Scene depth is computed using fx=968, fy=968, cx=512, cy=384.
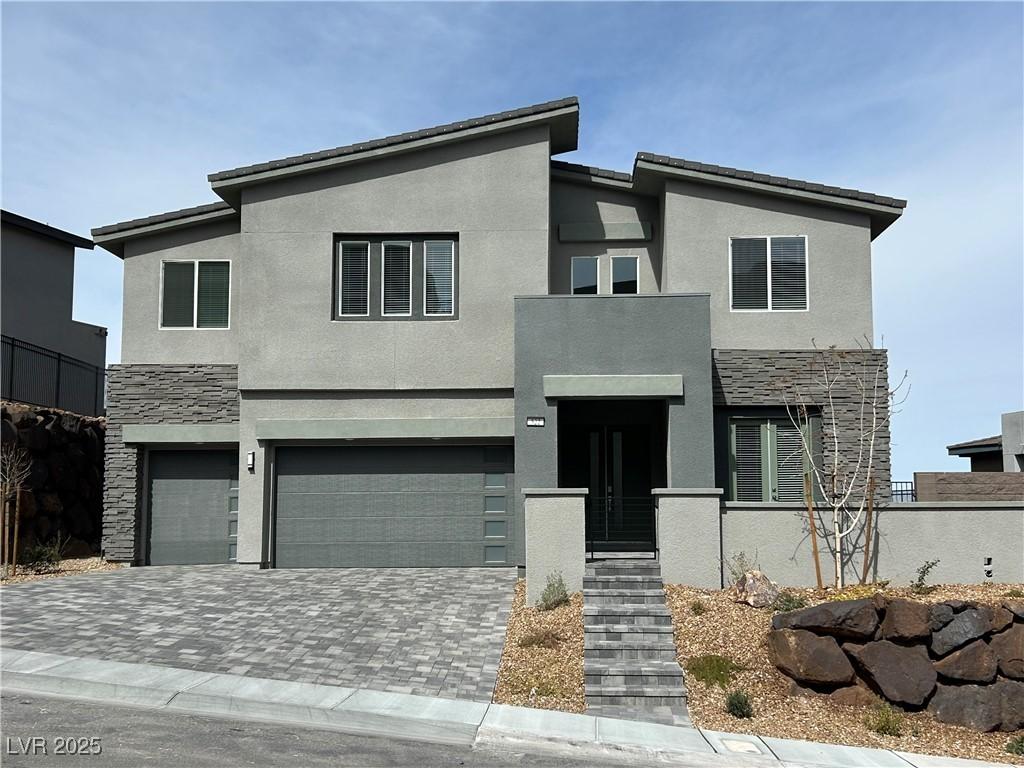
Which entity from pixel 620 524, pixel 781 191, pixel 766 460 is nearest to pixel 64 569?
pixel 620 524

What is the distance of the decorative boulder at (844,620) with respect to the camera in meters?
12.3

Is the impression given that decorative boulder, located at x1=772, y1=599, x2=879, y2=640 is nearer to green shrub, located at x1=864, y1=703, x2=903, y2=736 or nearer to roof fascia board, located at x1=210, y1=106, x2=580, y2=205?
green shrub, located at x1=864, y1=703, x2=903, y2=736

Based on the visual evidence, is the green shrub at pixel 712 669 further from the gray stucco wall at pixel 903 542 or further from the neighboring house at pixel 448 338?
the neighboring house at pixel 448 338

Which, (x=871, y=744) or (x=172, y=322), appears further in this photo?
(x=172, y=322)

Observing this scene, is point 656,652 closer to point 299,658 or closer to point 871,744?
point 871,744

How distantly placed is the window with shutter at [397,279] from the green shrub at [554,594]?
699 cm

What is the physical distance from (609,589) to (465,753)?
489cm

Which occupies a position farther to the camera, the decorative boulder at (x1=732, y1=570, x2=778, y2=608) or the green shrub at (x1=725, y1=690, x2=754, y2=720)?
the decorative boulder at (x1=732, y1=570, x2=778, y2=608)

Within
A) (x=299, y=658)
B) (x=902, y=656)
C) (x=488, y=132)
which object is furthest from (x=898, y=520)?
(x=488, y=132)

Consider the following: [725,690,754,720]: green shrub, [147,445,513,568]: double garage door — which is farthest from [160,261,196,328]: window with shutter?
[725,690,754,720]: green shrub

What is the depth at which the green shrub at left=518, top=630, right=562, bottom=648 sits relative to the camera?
42.6 ft

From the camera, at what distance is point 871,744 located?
35.9 feet

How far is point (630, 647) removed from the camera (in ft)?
41.3

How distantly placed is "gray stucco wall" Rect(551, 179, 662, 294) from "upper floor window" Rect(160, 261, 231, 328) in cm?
702
